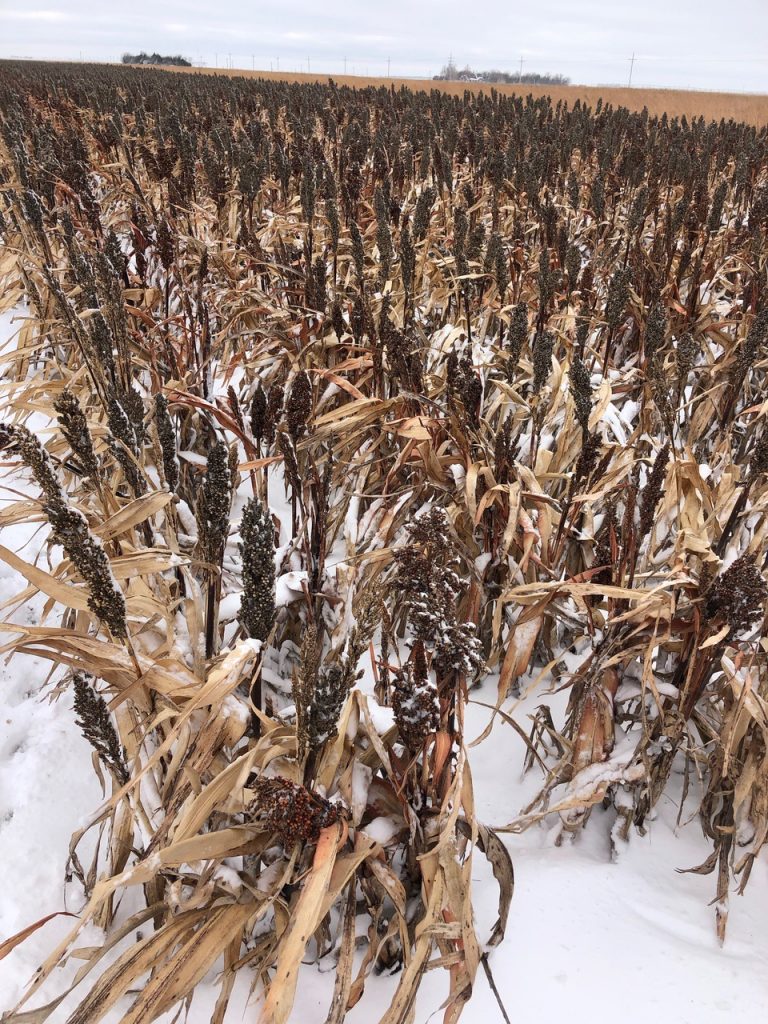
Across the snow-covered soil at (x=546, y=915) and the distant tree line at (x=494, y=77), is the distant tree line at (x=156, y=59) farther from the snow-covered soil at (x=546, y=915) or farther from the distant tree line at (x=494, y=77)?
the snow-covered soil at (x=546, y=915)

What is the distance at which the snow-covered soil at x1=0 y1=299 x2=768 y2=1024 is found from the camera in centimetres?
123

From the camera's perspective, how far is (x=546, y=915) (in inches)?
54.5

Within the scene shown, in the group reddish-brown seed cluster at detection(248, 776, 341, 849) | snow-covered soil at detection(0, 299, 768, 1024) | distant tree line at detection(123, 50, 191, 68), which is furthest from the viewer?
distant tree line at detection(123, 50, 191, 68)

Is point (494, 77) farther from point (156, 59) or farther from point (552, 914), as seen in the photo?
point (552, 914)

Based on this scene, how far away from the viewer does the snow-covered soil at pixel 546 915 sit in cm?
123

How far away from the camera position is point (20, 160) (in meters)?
3.54

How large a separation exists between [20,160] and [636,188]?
5046mm

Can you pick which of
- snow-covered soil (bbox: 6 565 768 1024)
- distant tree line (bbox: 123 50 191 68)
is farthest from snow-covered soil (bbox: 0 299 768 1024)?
distant tree line (bbox: 123 50 191 68)

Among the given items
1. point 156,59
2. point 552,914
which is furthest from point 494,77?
point 552,914

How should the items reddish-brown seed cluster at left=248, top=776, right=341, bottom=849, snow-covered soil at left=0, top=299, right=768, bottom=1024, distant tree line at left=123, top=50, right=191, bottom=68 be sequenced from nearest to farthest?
reddish-brown seed cluster at left=248, top=776, right=341, bottom=849
snow-covered soil at left=0, top=299, right=768, bottom=1024
distant tree line at left=123, top=50, right=191, bottom=68

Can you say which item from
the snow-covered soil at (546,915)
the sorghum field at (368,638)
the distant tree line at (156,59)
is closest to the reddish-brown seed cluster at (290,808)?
the sorghum field at (368,638)

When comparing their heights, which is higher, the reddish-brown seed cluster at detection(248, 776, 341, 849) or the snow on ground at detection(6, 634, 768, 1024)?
the reddish-brown seed cluster at detection(248, 776, 341, 849)

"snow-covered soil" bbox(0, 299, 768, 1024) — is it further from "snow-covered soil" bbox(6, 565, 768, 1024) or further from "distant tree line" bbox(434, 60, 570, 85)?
"distant tree line" bbox(434, 60, 570, 85)

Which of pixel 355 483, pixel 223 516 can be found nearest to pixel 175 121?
pixel 355 483
